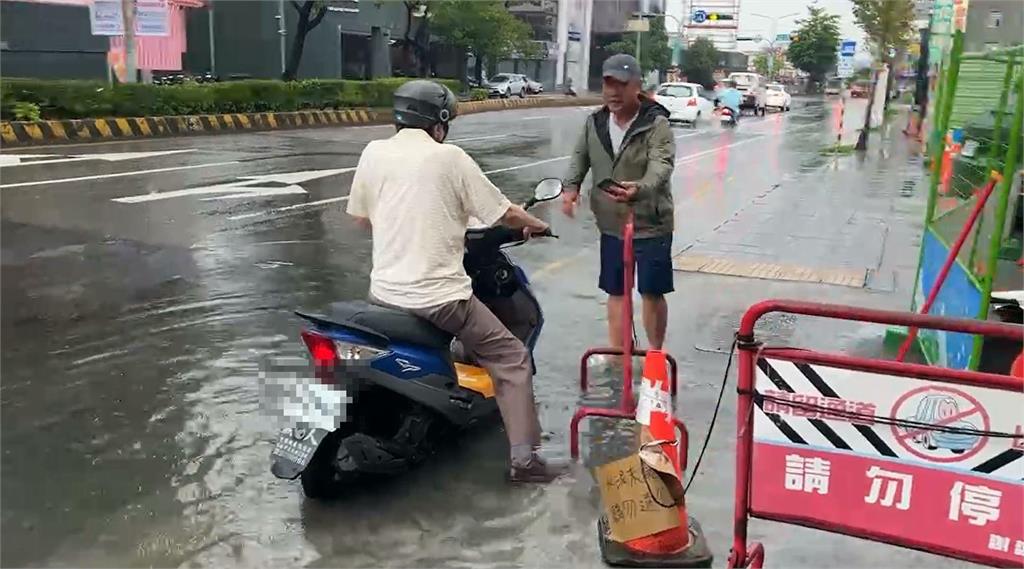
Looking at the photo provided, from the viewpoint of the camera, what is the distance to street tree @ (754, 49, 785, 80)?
338 ft

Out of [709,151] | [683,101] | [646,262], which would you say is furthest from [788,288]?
[683,101]

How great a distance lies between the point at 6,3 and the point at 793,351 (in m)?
29.1

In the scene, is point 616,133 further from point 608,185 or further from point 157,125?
point 157,125

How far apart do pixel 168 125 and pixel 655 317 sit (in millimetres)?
17231

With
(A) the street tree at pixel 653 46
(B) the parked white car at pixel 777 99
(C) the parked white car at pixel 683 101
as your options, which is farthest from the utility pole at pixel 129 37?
(A) the street tree at pixel 653 46

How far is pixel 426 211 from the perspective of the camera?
148 inches

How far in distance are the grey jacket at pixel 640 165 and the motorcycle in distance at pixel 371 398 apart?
1.47 m

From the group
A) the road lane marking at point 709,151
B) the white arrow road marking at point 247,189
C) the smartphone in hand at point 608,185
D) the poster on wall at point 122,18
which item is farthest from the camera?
the poster on wall at point 122,18

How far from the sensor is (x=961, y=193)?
584 cm

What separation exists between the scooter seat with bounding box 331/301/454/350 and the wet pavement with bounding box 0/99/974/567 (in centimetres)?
29

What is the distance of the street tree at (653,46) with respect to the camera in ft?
208

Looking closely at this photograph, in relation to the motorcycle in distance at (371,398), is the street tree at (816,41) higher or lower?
higher

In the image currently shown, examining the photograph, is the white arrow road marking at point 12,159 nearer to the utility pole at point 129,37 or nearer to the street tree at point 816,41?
the utility pole at point 129,37

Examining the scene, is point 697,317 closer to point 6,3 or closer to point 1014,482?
point 1014,482
